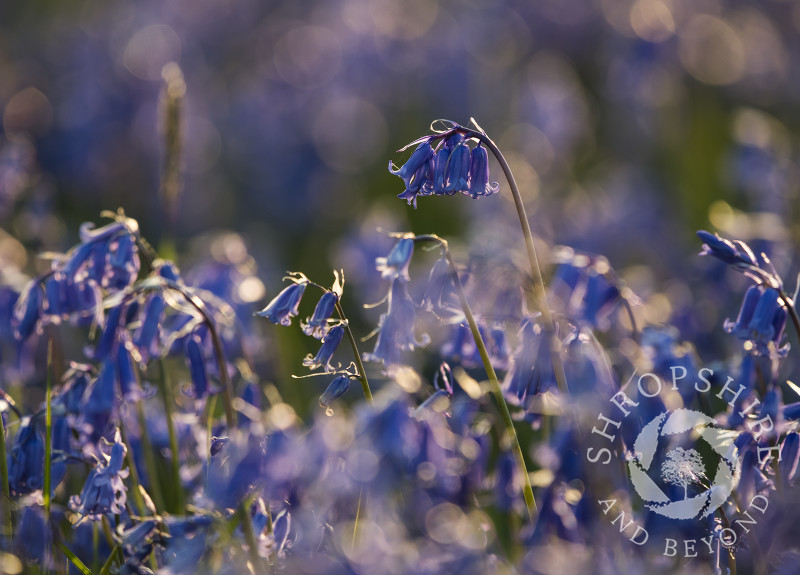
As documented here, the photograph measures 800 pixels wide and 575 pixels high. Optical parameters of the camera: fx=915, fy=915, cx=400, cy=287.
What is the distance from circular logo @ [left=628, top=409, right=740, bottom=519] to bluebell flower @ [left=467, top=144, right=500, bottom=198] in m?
0.78

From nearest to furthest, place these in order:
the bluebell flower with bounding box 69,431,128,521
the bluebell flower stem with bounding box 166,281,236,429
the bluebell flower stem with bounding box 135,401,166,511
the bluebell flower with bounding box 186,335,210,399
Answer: the bluebell flower with bounding box 69,431,128,521, the bluebell flower stem with bounding box 166,281,236,429, the bluebell flower with bounding box 186,335,210,399, the bluebell flower stem with bounding box 135,401,166,511

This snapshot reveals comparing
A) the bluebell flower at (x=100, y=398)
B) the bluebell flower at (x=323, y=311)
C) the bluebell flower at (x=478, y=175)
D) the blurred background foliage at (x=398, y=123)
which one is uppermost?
the bluebell flower at (x=478, y=175)

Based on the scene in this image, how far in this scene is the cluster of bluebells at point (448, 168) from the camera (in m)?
2.28

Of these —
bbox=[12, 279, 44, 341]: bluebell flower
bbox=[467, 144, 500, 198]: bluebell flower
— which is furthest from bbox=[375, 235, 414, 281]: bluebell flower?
bbox=[12, 279, 44, 341]: bluebell flower

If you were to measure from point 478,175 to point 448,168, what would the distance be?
0.09 metres

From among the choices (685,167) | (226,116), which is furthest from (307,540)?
(226,116)

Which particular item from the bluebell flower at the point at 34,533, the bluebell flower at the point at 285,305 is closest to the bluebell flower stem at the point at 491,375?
the bluebell flower at the point at 285,305

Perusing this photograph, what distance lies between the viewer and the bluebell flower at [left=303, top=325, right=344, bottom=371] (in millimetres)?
2285

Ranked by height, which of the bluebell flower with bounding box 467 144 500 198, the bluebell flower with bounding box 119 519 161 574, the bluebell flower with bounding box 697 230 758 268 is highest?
the bluebell flower with bounding box 467 144 500 198

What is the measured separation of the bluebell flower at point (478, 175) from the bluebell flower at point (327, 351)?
1.61 ft

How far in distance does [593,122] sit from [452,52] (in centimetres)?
193

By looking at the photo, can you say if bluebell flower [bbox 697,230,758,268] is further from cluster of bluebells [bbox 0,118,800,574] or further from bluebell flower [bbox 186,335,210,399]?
bluebell flower [bbox 186,335,210,399]

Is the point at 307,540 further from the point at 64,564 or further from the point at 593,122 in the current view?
the point at 593,122

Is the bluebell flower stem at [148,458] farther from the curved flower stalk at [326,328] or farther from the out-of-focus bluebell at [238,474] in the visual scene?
the out-of-focus bluebell at [238,474]
